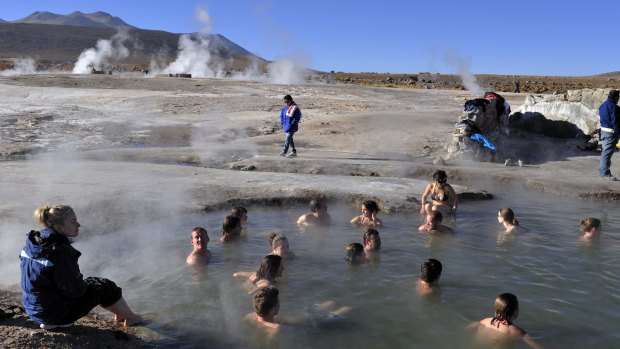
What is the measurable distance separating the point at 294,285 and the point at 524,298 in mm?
2254

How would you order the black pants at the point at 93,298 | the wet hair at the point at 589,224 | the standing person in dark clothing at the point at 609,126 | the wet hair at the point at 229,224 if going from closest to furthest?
the black pants at the point at 93,298 → the wet hair at the point at 229,224 → the wet hair at the point at 589,224 → the standing person in dark clothing at the point at 609,126

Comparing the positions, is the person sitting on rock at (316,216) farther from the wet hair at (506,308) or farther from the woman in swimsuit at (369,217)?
the wet hair at (506,308)

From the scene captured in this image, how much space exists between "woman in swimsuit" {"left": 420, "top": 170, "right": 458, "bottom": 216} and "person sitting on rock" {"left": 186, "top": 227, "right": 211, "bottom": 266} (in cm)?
362

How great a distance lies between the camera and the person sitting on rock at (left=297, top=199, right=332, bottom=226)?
7.73 metres

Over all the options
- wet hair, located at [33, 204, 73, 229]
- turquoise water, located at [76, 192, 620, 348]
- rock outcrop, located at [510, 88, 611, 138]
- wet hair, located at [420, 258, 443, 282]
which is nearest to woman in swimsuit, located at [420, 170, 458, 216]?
turquoise water, located at [76, 192, 620, 348]

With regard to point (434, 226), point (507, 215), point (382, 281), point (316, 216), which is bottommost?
point (382, 281)

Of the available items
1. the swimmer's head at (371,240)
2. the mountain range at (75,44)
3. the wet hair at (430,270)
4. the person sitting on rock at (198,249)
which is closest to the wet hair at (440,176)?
the swimmer's head at (371,240)

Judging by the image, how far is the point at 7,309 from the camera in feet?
14.2

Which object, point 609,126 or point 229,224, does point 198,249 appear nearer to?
point 229,224

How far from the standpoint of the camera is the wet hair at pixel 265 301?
452 centimetres

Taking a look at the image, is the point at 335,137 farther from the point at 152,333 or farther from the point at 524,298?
the point at 152,333

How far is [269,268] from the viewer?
5445mm

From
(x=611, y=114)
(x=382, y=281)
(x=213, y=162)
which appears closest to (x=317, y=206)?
(x=382, y=281)

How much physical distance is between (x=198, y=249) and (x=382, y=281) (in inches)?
79.1
